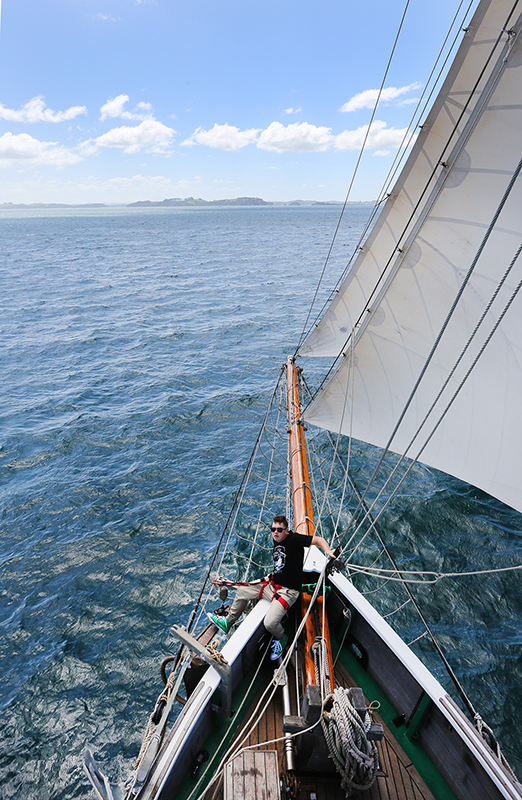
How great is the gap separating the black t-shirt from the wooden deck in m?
1.66

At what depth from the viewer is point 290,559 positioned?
19.9 feet

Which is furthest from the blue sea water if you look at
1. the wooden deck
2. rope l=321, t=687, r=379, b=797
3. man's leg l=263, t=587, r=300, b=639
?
rope l=321, t=687, r=379, b=797

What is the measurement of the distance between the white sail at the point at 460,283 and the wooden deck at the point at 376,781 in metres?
3.66

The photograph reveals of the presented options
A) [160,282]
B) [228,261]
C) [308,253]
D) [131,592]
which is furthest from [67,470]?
[308,253]

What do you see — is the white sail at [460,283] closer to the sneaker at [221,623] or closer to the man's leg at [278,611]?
the man's leg at [278,611]

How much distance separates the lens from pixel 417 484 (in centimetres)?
1380

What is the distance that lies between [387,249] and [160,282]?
42.5 metres

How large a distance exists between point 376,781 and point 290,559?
2.63 metres

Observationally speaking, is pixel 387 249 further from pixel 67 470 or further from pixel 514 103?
pixel 67 470

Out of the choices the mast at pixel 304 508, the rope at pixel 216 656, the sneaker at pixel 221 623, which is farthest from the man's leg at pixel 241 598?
the rope at pixel 216 656

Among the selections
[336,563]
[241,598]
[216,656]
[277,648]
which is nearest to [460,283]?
[336,563]

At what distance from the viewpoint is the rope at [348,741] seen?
4.46 meters

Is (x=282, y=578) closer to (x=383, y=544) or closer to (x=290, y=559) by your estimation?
(x=290, y=559)

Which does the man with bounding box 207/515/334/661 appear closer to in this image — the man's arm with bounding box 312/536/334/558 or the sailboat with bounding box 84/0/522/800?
the man's arm with bounding box 312/536/334/558
